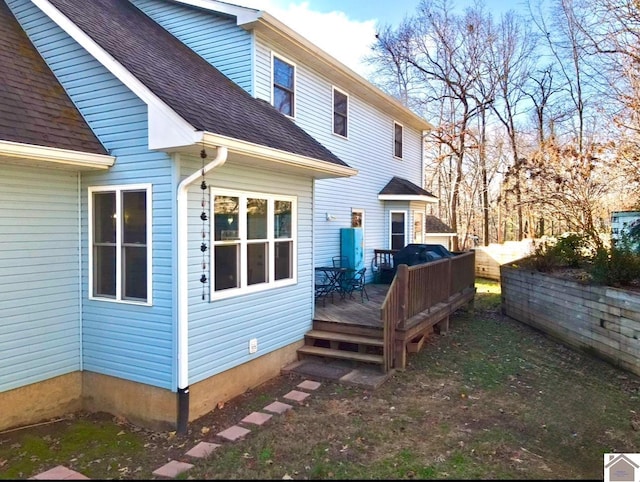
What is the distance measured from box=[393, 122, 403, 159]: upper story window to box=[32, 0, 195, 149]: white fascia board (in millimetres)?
10306

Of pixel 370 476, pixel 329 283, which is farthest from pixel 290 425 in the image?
pixel 329 283

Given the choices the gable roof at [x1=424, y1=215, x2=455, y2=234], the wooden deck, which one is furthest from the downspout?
the gable roof at [x1=424, y1=215, x2=455, y2=234]

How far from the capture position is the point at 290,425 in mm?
5035

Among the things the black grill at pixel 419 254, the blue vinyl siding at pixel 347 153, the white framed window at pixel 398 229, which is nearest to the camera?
the blue vinyl siding at pixel 347 153

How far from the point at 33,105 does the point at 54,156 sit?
898mm

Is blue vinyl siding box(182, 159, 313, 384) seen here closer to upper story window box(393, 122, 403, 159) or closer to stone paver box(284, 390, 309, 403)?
stone paver box(284, 390, 309, 403)

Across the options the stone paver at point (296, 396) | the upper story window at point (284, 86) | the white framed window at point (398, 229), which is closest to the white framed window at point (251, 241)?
the stone paver at point (296, 396)

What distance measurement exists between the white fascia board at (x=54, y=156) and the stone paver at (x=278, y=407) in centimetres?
357

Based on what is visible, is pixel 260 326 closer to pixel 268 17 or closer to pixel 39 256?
pixel 39 256

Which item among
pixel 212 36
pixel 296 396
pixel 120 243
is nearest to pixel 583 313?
pixel 296 396

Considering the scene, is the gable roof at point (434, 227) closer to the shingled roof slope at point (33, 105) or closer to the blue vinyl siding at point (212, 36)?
Answer: the blue vinyl siding at point (212, 36)

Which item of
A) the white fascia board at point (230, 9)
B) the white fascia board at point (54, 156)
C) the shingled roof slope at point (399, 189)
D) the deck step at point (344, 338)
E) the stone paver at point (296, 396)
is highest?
the white fascia board at point (230, 9)

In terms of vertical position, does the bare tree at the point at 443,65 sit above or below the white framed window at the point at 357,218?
above

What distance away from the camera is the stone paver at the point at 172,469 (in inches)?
160
